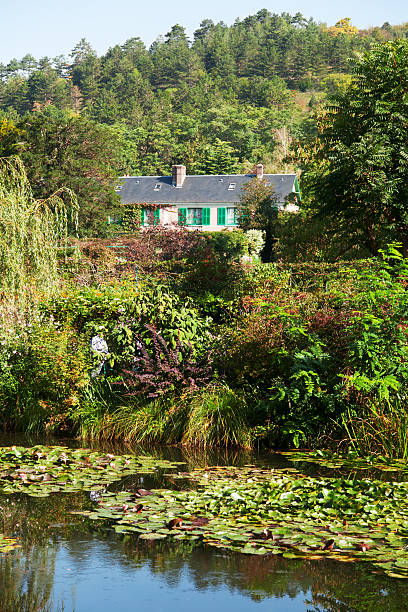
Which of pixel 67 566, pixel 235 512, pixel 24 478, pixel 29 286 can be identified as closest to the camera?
pixel 67 566

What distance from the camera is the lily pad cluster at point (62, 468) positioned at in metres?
7.15

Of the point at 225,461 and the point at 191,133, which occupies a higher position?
the point at 191,133

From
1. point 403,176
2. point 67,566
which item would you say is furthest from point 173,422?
point 403,176

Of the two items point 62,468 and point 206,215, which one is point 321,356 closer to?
point 62,468

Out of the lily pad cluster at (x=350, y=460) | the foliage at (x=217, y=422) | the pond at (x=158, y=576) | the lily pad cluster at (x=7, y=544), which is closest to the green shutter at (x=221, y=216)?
the foliage at (x=217, y=422)

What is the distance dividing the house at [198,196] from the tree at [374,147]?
3858 centimetres

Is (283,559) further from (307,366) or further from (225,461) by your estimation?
(307,366)

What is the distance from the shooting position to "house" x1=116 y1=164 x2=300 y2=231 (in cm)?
5672

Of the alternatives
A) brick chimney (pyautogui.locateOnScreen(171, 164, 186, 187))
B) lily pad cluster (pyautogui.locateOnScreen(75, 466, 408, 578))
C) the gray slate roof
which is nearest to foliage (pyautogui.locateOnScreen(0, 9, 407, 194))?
the gray slate roof

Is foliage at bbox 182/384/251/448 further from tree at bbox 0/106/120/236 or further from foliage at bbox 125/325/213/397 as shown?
tree at bbox 0/106/120/236

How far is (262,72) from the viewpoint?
122m

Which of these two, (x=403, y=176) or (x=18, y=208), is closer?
(x=18, y=208)

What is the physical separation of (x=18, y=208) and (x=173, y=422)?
12.3ft

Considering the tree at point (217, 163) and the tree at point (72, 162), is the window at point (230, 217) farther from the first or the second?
the tree at point (72, 162)
